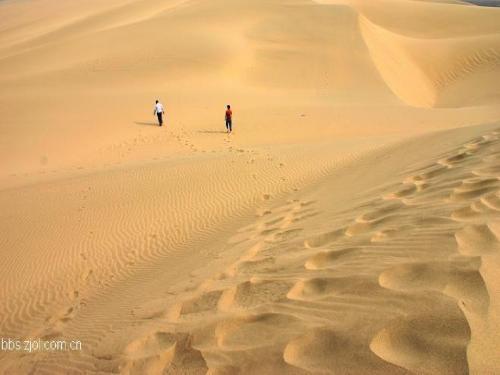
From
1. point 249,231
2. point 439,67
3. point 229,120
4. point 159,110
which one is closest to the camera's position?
point 249,231

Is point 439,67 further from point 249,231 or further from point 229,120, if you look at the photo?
point 249,231

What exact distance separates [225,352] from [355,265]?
4.20 ft

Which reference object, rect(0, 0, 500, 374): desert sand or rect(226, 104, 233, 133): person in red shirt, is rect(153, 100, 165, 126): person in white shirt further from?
rect(226, 104, 233, 133): person in red shirt

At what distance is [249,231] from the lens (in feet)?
19.8

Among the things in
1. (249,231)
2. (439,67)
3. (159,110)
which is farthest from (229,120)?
(439,67)

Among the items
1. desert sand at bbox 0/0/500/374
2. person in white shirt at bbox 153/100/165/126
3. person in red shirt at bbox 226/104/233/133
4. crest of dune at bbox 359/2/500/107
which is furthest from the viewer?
crest of dune at bbox 359/2/500/107

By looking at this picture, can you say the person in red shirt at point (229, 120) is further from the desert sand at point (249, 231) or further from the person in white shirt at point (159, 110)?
the person in white shirt at point (159, 110)

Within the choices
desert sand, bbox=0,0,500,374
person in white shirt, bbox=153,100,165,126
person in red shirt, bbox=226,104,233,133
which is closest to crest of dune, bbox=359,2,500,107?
desert sand, bbox=0,0,500,374

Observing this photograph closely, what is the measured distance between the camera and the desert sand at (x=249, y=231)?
8.48 feet

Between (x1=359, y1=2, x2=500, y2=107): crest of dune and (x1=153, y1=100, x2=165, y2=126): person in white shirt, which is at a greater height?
(x1=359, y1=2, x2=500, y2=107): crest of dune

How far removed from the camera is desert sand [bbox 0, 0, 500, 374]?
2.59 meters

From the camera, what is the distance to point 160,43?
26.3 m

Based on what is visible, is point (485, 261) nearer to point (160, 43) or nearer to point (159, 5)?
point (160, 43)

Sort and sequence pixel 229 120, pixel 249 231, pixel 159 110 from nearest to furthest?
1. pixel 249 231
2. pixel 229 120
3. pixel 159 110
